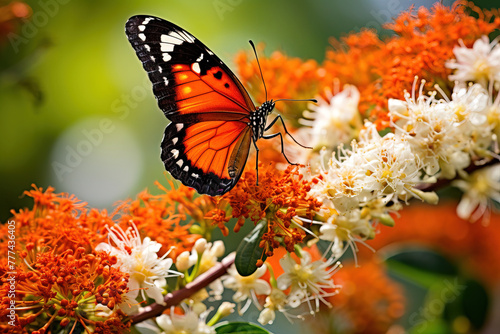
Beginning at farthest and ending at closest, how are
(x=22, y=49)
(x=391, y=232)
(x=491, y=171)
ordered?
1. (x=22, y=49)
2. (x=391, y=232)
3. (x=491, y=171)

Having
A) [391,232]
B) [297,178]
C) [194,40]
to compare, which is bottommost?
[391,232]

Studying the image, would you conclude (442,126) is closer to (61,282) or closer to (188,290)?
(188,290)

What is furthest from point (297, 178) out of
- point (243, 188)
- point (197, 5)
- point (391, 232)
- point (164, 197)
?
point (197, 5)

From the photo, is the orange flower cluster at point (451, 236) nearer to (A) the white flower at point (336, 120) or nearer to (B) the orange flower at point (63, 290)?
(A) the white flower at point (336, 120)

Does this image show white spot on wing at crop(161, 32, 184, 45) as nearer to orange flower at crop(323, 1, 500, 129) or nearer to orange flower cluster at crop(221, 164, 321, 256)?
orange flower cluster at crop(221, 164, 321, 256)

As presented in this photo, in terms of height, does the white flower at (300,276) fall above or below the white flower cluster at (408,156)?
below

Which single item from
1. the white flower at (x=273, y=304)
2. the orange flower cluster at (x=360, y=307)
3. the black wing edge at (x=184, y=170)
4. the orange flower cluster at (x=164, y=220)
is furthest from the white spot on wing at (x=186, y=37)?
the orange flower cluster at (x=360, y=307)

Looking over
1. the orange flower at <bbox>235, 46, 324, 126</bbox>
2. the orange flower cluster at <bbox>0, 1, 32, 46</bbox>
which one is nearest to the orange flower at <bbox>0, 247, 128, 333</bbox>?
the orange flower at <bbox>235, 46, 324, 126</bbox>

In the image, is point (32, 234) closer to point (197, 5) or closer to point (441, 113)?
point (441, 113)
